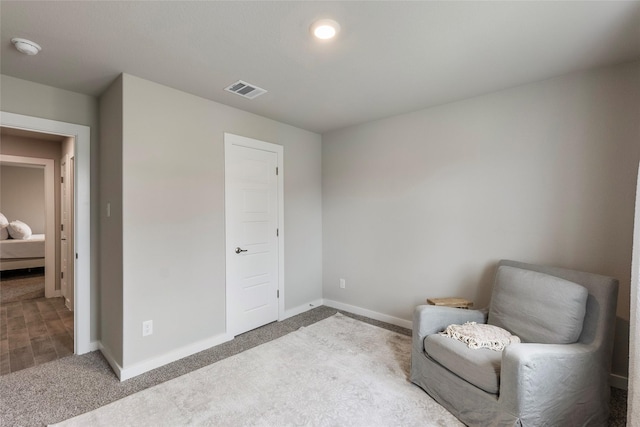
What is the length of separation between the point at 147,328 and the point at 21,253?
597 centimetres

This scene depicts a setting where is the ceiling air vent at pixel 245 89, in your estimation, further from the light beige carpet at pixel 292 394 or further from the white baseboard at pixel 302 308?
the white baseboard at pixel 302 308

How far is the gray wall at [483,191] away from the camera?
2146 mm

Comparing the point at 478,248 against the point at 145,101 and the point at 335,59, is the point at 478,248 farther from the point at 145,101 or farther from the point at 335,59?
the point at 145,101

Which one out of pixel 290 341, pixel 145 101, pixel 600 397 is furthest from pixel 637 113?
pixel 145 101

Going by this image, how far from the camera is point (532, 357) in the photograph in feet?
4.91

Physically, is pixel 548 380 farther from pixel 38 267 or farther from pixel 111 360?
pixel 38 267

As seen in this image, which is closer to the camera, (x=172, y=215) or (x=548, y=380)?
(x=548, y=380)

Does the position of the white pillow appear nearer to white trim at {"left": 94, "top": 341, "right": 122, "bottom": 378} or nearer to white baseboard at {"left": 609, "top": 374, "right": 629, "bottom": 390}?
white trim at {"left": 94, "top": 341, "right": 122, "bottom": 378}

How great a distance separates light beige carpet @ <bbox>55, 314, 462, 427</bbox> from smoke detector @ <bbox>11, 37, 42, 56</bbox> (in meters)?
2.39

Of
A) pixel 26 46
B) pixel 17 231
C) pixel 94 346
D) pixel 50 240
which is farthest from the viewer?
pixel 17 231

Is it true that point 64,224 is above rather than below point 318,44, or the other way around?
below

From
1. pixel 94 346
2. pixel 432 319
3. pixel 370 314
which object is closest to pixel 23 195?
pixel 94 346

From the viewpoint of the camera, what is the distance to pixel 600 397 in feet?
5.58

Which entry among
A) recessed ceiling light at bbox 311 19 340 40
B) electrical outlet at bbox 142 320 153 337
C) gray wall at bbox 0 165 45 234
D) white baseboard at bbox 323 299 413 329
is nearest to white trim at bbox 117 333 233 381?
electrical outlet at bbox 142 320 153 337
